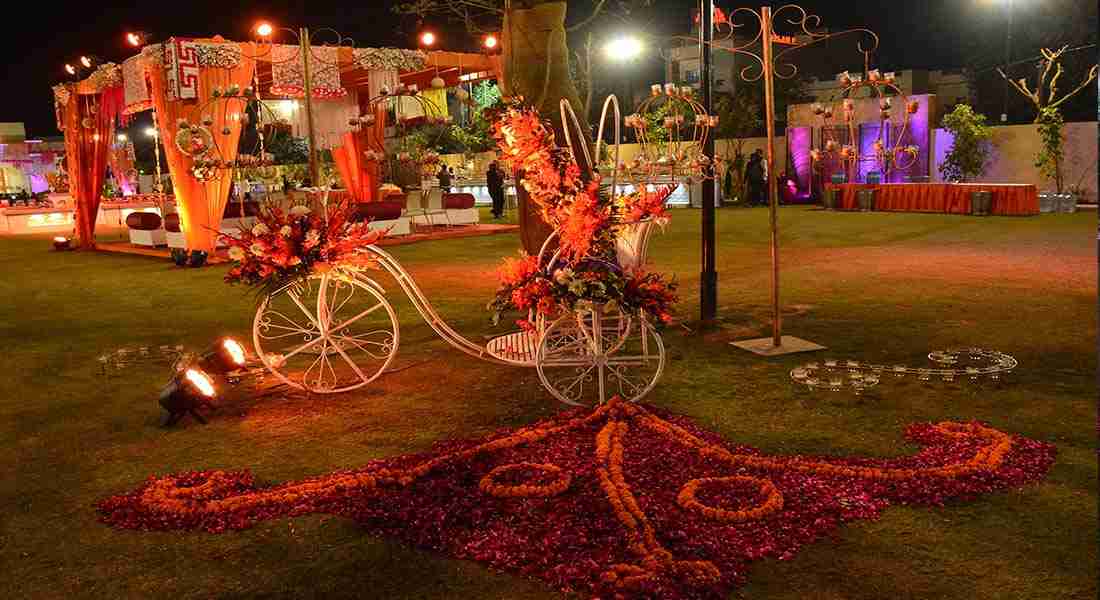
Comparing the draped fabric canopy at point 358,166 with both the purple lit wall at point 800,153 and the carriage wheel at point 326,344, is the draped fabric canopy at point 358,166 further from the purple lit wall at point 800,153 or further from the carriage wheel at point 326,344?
the purple lit wall at point 800,153

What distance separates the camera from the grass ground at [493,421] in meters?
3.09

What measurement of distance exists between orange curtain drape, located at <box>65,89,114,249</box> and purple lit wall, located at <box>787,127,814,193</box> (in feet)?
49.0

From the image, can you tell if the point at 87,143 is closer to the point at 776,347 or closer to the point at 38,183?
the point at 776,347

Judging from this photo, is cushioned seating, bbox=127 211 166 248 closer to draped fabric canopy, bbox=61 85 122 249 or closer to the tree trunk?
draped fabric canopy, bbox=61 85 122 249

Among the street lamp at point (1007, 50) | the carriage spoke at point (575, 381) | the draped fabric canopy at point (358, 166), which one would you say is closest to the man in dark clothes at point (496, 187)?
the draped fabric canopy at point (358, 166)

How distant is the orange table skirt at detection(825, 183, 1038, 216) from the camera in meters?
16.3

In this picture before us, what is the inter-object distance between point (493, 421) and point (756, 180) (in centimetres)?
1718

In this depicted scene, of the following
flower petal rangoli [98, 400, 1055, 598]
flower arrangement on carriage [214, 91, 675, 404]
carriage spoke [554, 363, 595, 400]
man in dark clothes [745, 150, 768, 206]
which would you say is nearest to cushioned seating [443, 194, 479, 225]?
Result: man in dark clothes [745, 150, 768, 206]

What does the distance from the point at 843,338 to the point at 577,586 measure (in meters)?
4.24

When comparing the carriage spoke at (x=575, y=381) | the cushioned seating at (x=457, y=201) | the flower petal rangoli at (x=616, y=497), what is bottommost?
the flower petal rangoli at (x=616, y=497)

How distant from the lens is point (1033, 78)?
89.6 ft

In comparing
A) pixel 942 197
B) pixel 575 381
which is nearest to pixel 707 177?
pixel 575 381

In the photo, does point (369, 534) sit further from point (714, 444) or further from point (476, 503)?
point (714, 444)

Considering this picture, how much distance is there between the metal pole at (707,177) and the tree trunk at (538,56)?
3.17 ft
